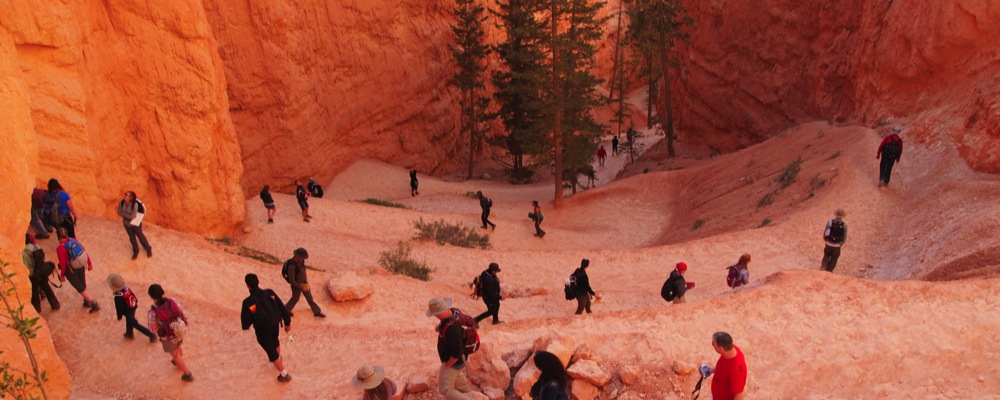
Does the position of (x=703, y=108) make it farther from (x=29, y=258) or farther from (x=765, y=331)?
(x=29, y=258)

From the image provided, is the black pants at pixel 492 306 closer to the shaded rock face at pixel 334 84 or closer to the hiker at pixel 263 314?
the hiker at pixel 263 314

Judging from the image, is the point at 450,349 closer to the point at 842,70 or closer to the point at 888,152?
the point at 888,152

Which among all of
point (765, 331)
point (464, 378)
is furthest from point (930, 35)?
point (464, 378)

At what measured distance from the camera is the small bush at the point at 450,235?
18.1 metres

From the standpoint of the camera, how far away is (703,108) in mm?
31578

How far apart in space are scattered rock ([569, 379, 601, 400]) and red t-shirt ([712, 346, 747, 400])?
1513 mm

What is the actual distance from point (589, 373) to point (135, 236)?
9.03m

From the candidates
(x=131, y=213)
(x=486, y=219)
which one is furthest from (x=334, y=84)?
(x=131, y=213)

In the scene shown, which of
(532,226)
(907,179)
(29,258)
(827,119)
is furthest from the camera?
(827,119)

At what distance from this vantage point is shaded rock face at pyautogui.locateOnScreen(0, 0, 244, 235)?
35.8 feet

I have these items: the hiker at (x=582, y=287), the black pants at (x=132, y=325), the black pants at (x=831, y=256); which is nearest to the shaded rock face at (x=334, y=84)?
the black pants at (x=132, y=325)

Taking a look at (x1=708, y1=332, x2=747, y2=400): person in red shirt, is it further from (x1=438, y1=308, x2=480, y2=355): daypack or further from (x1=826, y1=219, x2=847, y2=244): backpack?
(x1=826, y1=219, x2=847, y2=244): backpack

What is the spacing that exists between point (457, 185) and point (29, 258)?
906 inches

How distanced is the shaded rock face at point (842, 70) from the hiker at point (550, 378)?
551 inches
